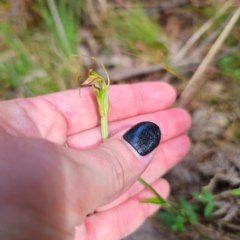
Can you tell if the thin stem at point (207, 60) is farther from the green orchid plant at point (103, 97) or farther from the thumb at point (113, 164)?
the thumb at point (113, 164)

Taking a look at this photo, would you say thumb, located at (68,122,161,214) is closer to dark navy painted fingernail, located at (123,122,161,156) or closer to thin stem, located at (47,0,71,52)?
dark navy painted fingernail, located at (123,122,161,156)

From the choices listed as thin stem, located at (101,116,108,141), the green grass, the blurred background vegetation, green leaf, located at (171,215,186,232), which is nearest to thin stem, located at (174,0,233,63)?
the blurred background vegetation

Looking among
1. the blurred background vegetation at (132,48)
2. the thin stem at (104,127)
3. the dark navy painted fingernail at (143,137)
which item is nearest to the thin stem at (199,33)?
the blurred background vegetation at (132,48)

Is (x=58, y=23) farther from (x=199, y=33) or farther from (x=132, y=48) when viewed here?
(x=199, y=33)

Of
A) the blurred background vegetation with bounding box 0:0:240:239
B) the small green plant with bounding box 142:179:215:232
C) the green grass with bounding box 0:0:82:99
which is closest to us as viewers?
the small green plant with bounding box 142:179:215:232

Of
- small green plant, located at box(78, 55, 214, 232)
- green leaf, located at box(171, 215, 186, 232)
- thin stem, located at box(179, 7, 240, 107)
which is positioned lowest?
green leaf, located at box(171, 215, 186, 232)

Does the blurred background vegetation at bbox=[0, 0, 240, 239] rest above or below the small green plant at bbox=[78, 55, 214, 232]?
above

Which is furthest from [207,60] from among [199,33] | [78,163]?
[78,163]

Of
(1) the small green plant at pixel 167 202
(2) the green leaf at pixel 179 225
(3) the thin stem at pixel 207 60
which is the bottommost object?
(2) the green leaf at pixel 179 225
